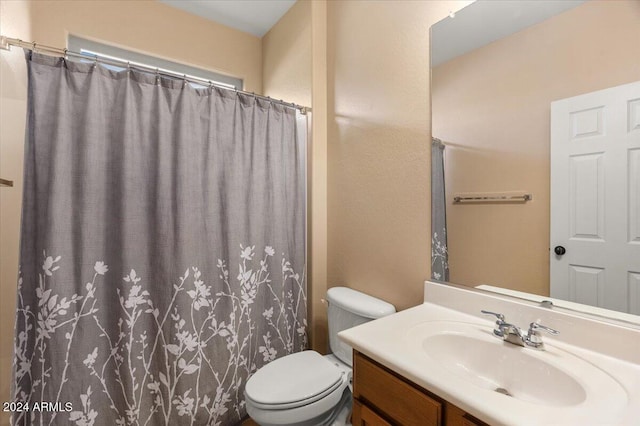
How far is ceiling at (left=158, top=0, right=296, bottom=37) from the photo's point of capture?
199 centimetres

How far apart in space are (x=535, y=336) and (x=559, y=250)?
0.98 feet

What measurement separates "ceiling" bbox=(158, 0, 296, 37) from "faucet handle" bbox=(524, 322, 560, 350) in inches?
92.3

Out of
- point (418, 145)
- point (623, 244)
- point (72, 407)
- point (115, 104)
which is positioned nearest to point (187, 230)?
point (115, 104)

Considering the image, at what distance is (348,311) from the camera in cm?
146

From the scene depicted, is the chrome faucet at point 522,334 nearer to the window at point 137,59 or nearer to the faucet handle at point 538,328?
the faucet handle at point 538,328

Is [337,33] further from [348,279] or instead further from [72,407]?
[72,407]

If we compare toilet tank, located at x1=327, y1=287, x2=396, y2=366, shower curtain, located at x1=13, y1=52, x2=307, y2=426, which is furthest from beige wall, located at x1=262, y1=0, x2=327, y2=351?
toilet tank, located at x1=327, y1=287, x2=396, y2=366

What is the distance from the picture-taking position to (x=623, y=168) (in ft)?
2.64

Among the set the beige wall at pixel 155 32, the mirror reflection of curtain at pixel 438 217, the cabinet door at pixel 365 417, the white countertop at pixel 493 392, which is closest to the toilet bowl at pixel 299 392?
the cabinet door at pixel 365 417

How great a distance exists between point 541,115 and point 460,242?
1.81 feet

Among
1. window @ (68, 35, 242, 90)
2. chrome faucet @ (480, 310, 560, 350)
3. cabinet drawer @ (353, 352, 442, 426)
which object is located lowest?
cabinet drawer @ (353, 352, 442, 426)

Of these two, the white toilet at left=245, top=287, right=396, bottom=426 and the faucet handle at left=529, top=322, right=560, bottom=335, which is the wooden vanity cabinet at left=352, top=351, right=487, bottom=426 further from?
the faucet handle at left=529, top=322, right=560, bottom=335

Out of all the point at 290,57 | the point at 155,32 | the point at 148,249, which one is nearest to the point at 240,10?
the point at 290,57

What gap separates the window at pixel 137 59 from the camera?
1769mm
